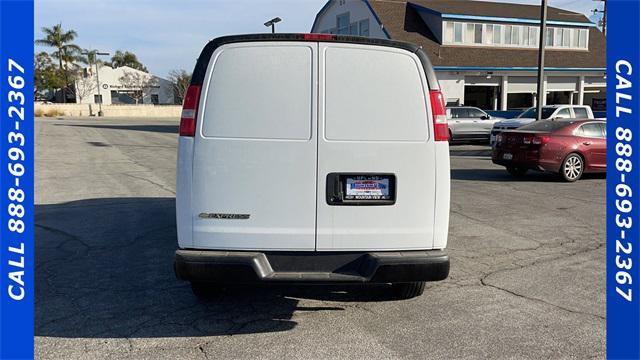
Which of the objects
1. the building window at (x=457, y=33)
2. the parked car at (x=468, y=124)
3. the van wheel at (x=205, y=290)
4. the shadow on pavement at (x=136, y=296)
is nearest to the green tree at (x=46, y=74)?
the building window at (x=457, y=33)

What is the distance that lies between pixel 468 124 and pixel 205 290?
2112 centimetres

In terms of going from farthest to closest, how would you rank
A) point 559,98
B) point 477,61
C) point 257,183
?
point 559,98 → point 477,61 → point 257,183

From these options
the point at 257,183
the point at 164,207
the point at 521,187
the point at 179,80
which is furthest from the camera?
the point at 179,80

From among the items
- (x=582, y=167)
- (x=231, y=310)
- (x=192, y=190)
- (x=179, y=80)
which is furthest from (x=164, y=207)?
(x=179, y=80)

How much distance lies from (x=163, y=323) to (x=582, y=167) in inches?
429

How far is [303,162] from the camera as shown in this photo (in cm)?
362

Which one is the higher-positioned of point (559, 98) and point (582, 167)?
point (559, 98)

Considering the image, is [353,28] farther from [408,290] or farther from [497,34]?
[408,290]

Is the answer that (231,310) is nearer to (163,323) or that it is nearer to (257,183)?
(163,323)

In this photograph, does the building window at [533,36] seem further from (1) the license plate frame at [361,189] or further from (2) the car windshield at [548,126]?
(1) the license plate frame at [361,189]

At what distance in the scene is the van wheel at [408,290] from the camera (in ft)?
14.7

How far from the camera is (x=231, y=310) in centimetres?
438

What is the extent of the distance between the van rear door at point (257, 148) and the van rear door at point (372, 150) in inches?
4.5

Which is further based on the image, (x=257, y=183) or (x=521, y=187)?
(x=521, y=187)
